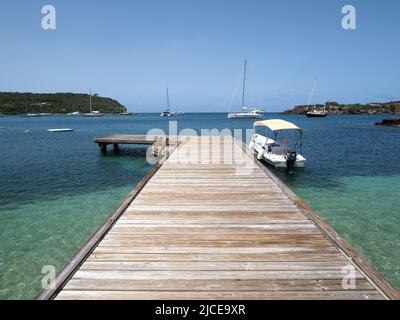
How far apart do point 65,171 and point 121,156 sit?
20.4 ft

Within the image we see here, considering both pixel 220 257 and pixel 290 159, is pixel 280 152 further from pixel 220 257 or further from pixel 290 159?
pixel 220 257

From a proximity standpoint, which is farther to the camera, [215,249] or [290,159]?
[290,159]

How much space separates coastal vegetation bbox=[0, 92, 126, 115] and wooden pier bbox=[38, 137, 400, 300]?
193m

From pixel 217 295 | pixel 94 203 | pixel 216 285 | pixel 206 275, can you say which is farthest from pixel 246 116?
pixel 217 295

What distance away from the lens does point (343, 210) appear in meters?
11.2

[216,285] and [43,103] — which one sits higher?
[43,103]

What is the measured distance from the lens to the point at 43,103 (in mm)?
177500

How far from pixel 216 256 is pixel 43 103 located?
20706 cm

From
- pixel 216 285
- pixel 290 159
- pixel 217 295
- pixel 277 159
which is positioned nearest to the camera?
pixel 217 295

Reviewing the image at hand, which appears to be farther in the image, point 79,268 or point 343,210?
point 343,210

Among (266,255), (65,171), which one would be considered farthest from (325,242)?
(65,171)

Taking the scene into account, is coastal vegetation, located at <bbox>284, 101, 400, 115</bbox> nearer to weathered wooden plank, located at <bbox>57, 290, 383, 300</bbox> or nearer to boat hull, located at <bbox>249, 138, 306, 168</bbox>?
boat hull, located at <bbox>249, 138, 306, 168</bbox>

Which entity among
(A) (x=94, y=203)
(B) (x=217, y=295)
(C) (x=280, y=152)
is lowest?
(A) (x=94, y=203)
